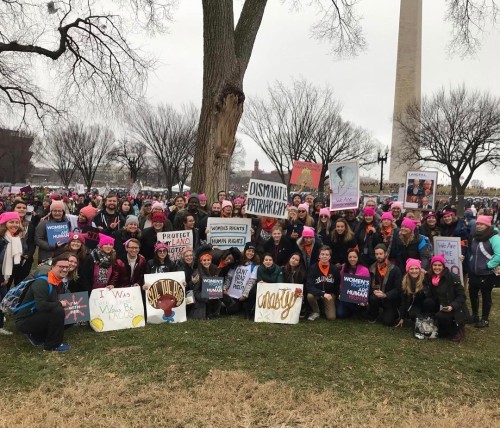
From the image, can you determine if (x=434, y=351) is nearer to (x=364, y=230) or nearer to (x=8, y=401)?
(x=364, y=230)

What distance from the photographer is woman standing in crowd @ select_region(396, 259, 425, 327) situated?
21.1 ft

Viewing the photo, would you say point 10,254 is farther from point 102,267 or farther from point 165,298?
point 165,298

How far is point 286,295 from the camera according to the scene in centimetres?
678

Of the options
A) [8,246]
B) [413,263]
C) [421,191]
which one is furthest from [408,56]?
[8,246]

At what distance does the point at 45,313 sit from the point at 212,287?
2448 mm

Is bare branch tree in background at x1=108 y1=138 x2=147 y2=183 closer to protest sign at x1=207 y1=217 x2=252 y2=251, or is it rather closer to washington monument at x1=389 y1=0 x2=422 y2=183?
washington monument at x1=389 y1=0 x2=422 y2=183

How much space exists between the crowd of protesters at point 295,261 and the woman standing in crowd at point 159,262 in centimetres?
2

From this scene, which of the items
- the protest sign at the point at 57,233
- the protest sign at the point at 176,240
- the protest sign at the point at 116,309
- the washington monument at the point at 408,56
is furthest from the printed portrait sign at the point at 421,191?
the washington monument at the point at 408,56

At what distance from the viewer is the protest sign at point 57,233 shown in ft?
22.9

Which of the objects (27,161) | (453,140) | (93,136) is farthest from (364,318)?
(27,161)

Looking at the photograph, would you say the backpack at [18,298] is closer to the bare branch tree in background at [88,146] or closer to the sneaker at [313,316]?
the sneaker at [313,316]

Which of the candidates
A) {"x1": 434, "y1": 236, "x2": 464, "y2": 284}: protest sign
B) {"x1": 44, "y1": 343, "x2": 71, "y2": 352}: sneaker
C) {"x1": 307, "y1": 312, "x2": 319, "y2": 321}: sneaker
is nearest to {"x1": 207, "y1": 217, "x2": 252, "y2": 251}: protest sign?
{"x1": 307, "y1": 312, "x2": 319, "y2": 321}: sneaker

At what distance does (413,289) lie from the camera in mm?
6512

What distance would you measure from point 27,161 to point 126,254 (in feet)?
166
